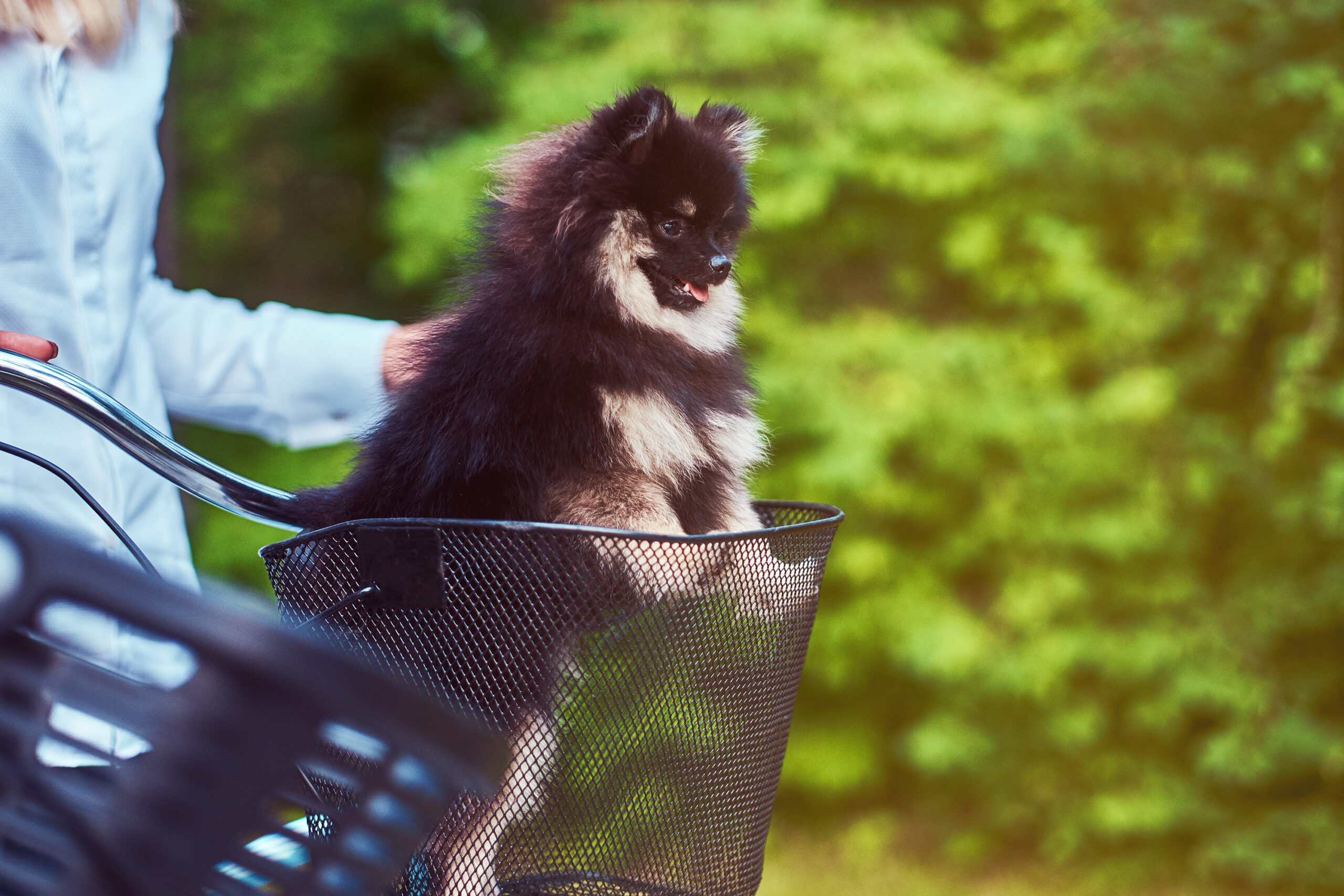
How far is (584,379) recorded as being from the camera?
1.60 m

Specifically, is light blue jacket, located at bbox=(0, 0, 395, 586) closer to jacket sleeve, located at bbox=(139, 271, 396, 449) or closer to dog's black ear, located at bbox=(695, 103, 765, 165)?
jacket sleeve, located at bbox=(139, 271, 396, 449)

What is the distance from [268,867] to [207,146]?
6329mm

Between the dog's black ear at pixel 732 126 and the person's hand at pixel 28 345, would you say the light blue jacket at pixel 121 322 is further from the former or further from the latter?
the dog's black ear at pixel 732 126

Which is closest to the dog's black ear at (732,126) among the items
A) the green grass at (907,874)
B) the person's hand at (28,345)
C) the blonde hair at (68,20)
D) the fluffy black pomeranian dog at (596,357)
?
the fluffy black pomeranian dog at (596,357)

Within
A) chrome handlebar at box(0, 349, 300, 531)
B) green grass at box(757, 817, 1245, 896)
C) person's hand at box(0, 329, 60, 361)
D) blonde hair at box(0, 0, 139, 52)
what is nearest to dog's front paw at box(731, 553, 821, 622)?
chrome handlebar at box(0, 349, 300, 531)

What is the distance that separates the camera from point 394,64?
714cm

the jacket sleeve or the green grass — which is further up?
the green grass

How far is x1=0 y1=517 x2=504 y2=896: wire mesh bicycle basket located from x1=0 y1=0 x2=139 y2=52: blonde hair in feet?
3.98

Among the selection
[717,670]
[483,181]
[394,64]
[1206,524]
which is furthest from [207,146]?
[717,670]

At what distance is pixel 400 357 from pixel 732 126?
775mm

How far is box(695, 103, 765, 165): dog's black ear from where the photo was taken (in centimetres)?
200

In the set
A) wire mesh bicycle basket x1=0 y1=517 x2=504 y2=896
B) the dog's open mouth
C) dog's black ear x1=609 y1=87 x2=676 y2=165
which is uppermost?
dog's black ear x1=609 y1=87 x2=676 y2=165

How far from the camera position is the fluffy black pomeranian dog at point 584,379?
4.90 feet

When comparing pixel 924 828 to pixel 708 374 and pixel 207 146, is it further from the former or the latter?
pixel 207 146
